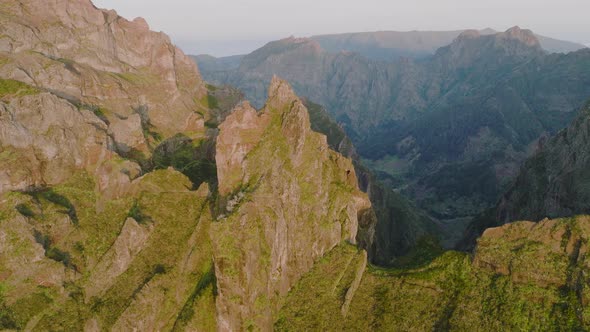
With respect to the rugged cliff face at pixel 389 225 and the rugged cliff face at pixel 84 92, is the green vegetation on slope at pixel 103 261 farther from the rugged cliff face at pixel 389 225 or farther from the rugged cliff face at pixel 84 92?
the rugged cliff face at pixel 389 225

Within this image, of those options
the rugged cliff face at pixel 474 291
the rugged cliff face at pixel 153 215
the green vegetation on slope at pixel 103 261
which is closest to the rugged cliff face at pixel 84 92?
the rugged cliff face at pixel 153 215

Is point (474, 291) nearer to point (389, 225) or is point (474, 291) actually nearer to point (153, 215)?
point (153, 215)

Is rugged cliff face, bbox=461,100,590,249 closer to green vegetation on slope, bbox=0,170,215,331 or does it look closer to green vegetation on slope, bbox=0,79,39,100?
green vegetation on slope, bbox=0,170,215,331

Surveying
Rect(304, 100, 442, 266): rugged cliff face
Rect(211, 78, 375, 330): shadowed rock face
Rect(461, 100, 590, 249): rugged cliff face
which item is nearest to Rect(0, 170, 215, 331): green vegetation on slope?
Rect(211, 78, 375, 330): shadowed rock face

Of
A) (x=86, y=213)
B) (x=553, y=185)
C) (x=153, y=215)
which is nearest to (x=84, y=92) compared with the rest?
(x=86, y=213)

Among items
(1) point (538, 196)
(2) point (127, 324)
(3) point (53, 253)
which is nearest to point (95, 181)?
(3) point (53, 253)

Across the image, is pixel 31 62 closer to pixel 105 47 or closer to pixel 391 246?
pixel 105 47
